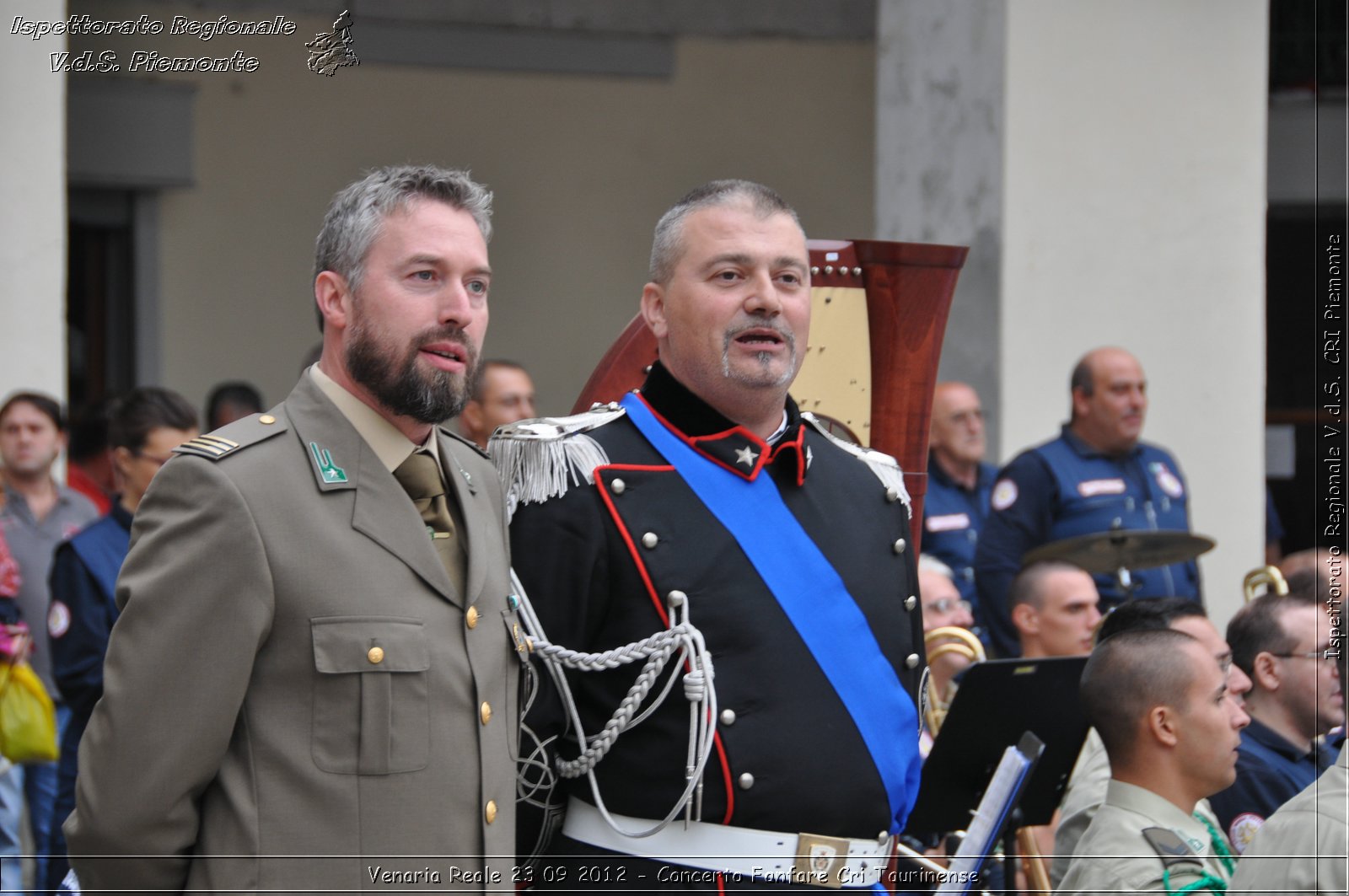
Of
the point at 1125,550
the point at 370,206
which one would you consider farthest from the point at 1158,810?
the point at 1125,550

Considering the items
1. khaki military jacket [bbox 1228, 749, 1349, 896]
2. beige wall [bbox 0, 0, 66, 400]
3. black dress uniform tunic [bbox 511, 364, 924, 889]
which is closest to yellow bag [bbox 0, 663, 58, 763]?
beige wall [bbox 0, 0, 66, 400]

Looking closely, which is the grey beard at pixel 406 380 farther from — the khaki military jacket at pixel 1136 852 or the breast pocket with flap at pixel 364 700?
the khaki military jacket at pixel 1136 852

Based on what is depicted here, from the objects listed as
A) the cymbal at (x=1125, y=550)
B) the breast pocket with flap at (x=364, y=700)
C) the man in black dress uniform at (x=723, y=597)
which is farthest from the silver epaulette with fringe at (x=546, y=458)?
the cymbal at (x=1125, y=550)

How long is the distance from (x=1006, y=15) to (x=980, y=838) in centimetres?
466

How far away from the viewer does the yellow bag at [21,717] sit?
488cm

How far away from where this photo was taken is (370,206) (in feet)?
7.43

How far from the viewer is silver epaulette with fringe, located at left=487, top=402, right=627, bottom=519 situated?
2.58 meters

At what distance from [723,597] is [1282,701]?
2.12 metres

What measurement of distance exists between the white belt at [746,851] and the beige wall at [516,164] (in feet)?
22.3

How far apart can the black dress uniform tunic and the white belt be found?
0.7 inches

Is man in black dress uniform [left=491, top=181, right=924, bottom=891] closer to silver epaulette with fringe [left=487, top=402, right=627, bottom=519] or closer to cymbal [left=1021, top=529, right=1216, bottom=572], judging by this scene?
silver epaulette with fringe [left=487, top=402, right=627, bottom=519]

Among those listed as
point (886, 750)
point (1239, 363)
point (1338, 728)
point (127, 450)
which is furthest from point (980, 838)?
point (1239, 363)

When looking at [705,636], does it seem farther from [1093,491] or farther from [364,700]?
[1093,491]

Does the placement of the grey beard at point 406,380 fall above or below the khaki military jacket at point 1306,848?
above
